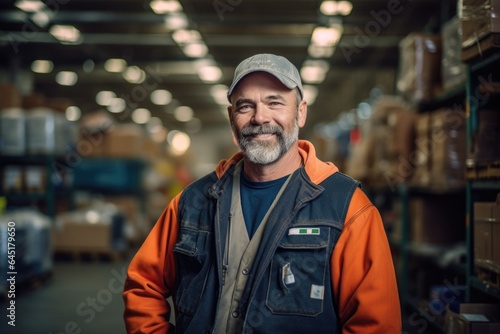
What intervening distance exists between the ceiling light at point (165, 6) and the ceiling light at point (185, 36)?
1483mm

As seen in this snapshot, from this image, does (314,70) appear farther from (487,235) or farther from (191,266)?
(191,266)

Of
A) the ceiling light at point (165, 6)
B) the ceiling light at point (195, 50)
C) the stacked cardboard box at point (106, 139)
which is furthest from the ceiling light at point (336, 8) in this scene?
the stacked cardboard box at point (106, 139)

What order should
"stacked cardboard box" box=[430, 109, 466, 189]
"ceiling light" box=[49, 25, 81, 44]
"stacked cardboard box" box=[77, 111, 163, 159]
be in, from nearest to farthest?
"stacked cardboard box" box=[430, 109, 466, 189], "stacked cardboard box" box=[77, 111, 163, 159], "ceiling light" box=[49, 25, 81, 44]

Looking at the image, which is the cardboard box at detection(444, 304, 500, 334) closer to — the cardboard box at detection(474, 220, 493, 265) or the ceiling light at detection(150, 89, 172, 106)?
the cardboard box at detection(474, 220, 493, 265)

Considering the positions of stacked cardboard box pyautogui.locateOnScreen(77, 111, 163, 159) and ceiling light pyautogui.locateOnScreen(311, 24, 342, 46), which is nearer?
stacked cardboard box pyautogui.locateOnScreen(77, 111, 163, 159)

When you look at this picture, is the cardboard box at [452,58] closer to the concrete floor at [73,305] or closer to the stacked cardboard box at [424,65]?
the stacked cardboard box at [424,65]

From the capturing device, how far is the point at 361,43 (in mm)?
13992

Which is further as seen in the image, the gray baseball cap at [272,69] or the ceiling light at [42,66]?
the ceiling light at [42,66]

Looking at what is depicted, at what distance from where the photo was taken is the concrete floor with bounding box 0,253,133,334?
534cm

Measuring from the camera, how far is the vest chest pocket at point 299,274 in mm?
2303

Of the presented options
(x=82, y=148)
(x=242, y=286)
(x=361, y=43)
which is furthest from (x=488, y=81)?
(x=361, y=43)

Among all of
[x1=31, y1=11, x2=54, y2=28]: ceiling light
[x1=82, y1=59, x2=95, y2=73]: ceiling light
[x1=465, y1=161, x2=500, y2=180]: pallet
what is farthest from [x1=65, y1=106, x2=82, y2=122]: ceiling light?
[x1=465, y1=161, x2=500, y2=180]: pallet

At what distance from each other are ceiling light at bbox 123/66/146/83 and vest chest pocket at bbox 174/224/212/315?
16337mm

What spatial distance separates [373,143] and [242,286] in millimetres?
5695
